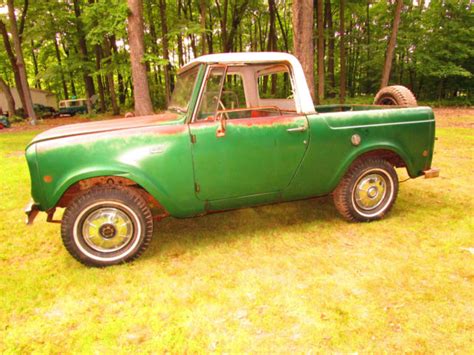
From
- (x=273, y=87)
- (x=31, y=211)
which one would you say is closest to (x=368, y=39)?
(x=273, y=87)

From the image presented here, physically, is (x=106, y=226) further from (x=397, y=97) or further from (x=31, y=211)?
(x=397, y=97)

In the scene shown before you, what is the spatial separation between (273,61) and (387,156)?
2.05 metres

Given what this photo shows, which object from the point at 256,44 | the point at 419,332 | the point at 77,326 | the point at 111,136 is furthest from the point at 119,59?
the point at 256,44

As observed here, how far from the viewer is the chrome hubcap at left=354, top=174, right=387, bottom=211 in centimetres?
401

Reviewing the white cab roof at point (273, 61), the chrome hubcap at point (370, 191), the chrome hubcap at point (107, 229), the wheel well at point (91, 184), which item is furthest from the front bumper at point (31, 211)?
the chrome hubcap at point (370, 191)

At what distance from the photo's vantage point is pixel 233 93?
4145mm

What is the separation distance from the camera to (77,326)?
2434 mm

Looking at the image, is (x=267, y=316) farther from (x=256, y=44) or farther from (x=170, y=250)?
(x=256, y=44)

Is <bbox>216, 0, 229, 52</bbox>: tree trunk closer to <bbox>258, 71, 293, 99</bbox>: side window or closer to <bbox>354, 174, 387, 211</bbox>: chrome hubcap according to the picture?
<bbox>258, 71, 293, 99</bbox>: side window

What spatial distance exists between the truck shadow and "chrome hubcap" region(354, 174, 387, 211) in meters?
0.37

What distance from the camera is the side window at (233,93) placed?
3922 millimetres

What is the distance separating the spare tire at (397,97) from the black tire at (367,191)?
1.07 meters

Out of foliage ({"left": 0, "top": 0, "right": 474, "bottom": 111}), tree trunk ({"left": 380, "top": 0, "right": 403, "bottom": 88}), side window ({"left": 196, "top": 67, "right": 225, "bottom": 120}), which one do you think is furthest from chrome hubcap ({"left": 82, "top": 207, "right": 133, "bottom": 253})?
tree trunk ({"left": 380, "top": 0, "right": 403, "bottom": 88})

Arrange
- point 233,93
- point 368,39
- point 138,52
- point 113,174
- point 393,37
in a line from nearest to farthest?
point 113,174, point 233,93, point 138,52, point 393,37, point 368,39
